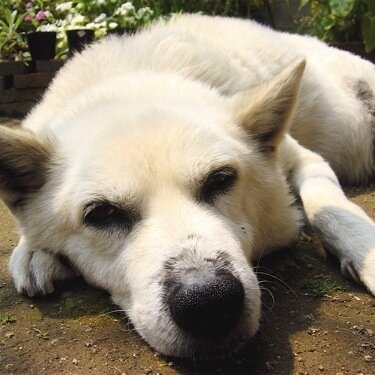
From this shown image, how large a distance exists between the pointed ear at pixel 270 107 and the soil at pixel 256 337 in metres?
0.56

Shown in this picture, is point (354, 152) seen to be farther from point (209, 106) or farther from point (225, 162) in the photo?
point (225, 162)

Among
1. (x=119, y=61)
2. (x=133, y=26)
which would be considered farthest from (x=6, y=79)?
(x=119, y=61)

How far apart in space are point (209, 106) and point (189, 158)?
1.71 feet

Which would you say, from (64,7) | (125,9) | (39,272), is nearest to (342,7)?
(125,9)

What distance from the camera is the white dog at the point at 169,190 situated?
6.93 feet

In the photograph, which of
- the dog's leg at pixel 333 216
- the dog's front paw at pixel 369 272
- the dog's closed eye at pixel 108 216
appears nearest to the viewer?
the dog's closed eye at pixel 108 216

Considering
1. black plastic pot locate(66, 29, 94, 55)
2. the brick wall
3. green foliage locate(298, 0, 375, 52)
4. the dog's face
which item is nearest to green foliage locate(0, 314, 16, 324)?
the dog's face

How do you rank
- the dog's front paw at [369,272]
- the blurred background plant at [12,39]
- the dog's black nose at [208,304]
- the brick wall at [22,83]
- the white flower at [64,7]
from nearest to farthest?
the dog's black nose at [208,304] < the dog's front paw at [369,272] < the brick wall at [22,83] < the blurred background plant at [12,39] < the white flower at [64,7]

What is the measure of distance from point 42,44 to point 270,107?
4682mm

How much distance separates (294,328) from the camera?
2365 millimetres

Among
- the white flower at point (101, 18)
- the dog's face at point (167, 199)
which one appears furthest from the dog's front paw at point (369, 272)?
the white flower at point (101, 18)

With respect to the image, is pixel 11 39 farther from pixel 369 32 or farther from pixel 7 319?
pixel 7 319

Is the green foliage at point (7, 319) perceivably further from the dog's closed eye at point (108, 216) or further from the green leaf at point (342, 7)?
the green leaf at point (342, 7)

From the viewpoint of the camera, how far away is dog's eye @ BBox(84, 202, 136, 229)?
244 centimetres
